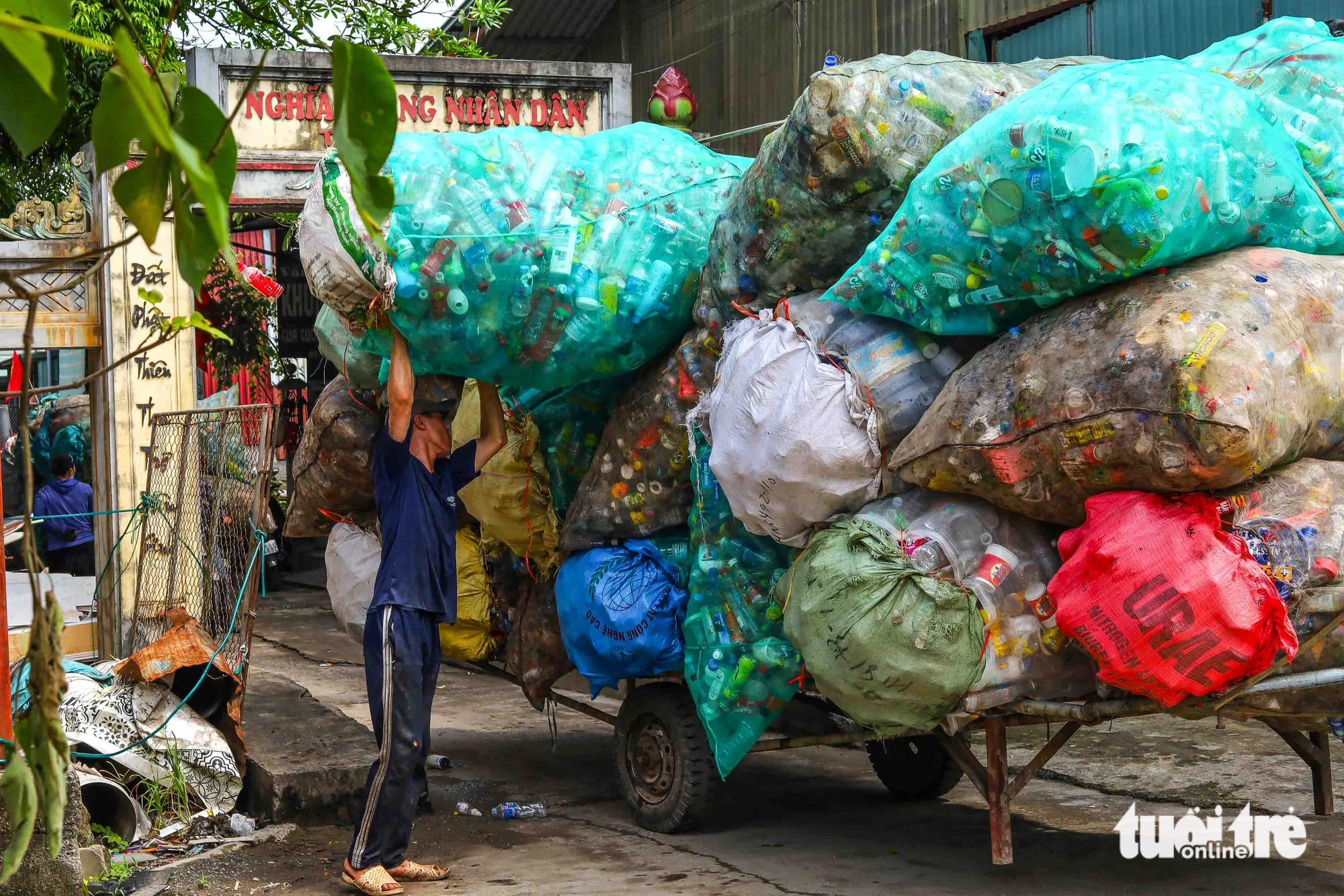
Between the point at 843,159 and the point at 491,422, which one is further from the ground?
the point at 843,159

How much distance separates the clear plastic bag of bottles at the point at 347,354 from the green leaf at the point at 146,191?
3.80 m

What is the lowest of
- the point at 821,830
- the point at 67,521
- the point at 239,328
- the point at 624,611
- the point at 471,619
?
the point at 821,830

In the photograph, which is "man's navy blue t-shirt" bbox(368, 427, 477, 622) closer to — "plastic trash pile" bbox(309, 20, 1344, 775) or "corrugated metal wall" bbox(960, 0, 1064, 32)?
"plastic trash pile" bbox(309, 20, 1344, 775)

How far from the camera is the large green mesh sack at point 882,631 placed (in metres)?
3.52

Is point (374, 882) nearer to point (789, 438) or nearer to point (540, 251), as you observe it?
point (789, 438)

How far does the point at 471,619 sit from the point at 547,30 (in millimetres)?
9648

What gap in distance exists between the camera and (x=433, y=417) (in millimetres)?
4691

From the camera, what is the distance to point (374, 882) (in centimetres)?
432

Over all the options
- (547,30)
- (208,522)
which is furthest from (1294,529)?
(547,30)

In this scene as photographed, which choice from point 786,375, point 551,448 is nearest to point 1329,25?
point 786,375

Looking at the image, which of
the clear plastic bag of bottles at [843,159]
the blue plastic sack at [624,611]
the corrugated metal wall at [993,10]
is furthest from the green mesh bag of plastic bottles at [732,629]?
the corrugated metal wall at [993,10]

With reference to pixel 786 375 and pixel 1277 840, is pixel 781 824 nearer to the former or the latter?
pixel 1277 840

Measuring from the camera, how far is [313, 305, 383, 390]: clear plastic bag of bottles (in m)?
5.14

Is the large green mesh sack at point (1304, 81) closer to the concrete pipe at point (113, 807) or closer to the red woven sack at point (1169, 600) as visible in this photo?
the red woven sack at point (1169, 600)
